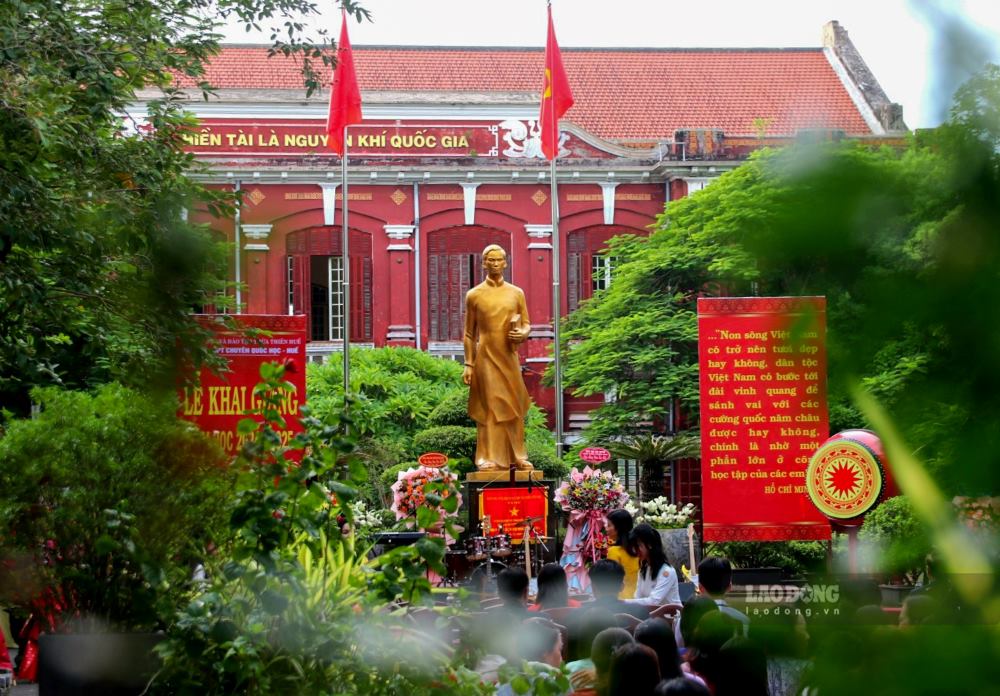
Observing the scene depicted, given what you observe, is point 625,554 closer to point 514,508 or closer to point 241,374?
point 241,374

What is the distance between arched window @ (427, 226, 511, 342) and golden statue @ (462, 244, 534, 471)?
566 inches

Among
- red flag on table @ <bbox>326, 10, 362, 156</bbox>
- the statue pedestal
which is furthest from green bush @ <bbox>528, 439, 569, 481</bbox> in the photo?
red flag on table @ <bbox>326, 10, 362, 156</bbox>

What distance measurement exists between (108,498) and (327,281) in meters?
21.8

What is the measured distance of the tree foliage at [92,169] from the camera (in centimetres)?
735

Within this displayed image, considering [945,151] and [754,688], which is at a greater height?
[945,151]

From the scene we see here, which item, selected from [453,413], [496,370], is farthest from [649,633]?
[453,413]

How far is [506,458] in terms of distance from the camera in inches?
490

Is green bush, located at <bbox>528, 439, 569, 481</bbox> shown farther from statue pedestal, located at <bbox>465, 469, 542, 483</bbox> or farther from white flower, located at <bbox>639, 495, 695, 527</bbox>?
statue pedestal, located at <bbox>465, 469, 542, 483</bbox>

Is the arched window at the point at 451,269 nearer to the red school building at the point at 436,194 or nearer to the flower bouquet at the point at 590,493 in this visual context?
the red school building at the point at 436,194

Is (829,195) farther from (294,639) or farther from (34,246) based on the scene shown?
(34,246)

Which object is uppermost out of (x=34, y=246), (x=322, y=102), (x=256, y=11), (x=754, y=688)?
(x=322, y=102)

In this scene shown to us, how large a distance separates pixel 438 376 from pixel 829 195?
23.4m

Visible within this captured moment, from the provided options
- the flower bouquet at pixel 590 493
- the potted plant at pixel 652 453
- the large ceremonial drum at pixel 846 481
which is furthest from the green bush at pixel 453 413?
the large ceremonial drum at pixel 846 481

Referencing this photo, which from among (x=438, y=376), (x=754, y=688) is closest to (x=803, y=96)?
(x=754, y=688)
